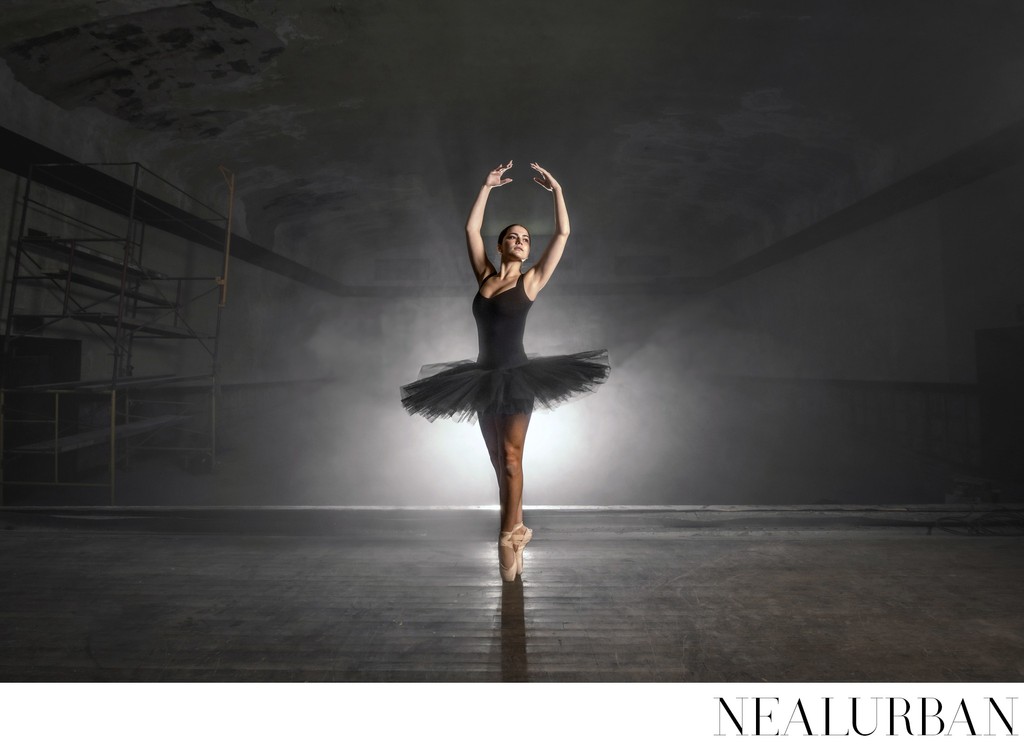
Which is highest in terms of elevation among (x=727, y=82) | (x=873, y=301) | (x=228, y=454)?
(x=727, y=82)

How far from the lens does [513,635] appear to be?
189 centimetres

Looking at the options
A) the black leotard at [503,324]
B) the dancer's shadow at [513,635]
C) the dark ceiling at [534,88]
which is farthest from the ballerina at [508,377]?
the dark ceiling at [534,88]

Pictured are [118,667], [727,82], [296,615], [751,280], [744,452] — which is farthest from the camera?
[751,280]

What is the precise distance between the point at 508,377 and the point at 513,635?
0.97 metres

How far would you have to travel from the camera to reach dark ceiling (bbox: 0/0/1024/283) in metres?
3.75

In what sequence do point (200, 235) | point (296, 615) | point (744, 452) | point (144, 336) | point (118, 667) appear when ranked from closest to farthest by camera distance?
1. point (118, 667)
2. point (296, 615)
3. point (144, 336)
4. point (744, 452)
5. point (200, 235)

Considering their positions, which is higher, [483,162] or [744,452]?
[483,162]

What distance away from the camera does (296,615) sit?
2.04 meters

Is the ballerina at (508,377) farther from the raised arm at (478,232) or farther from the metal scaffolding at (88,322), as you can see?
the metal scaffolding at (88,322)

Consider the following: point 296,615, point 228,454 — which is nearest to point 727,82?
point 296,615

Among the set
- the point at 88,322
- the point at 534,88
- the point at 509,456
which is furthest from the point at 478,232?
the point at 88,322

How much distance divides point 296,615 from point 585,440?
5040 mm

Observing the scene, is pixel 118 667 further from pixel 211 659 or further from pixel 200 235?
pixel 200 235

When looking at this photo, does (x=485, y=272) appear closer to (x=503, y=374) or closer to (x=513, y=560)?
(x=503, y=374)
